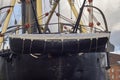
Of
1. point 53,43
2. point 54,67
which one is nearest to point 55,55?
point 54,67

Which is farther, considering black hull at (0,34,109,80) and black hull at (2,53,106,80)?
black hull at (2,53,106,80)

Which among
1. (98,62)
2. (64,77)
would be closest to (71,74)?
(64,77)

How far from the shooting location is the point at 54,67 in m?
21.6

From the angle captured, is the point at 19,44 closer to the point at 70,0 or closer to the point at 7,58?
the point at 7,58

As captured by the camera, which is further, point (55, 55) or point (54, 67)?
point (54, 67)

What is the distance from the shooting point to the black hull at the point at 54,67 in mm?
21594

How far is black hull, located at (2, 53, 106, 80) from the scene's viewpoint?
850 inches

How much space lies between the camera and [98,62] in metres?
23.4

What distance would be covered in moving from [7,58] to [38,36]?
9.26 ft

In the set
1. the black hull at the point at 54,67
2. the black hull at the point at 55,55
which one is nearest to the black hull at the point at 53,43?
the black hull at the point at 55,55

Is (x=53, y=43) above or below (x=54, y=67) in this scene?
above

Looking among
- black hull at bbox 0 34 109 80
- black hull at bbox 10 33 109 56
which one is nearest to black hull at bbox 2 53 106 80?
black hull at bbox 0 34 109 80

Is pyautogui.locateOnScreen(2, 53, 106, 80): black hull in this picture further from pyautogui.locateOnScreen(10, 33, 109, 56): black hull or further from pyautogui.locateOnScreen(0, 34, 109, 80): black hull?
pyautogui.locateOnScreen(10, 33, 109, 56): black hull

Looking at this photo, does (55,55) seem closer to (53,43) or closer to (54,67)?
(54,67)
